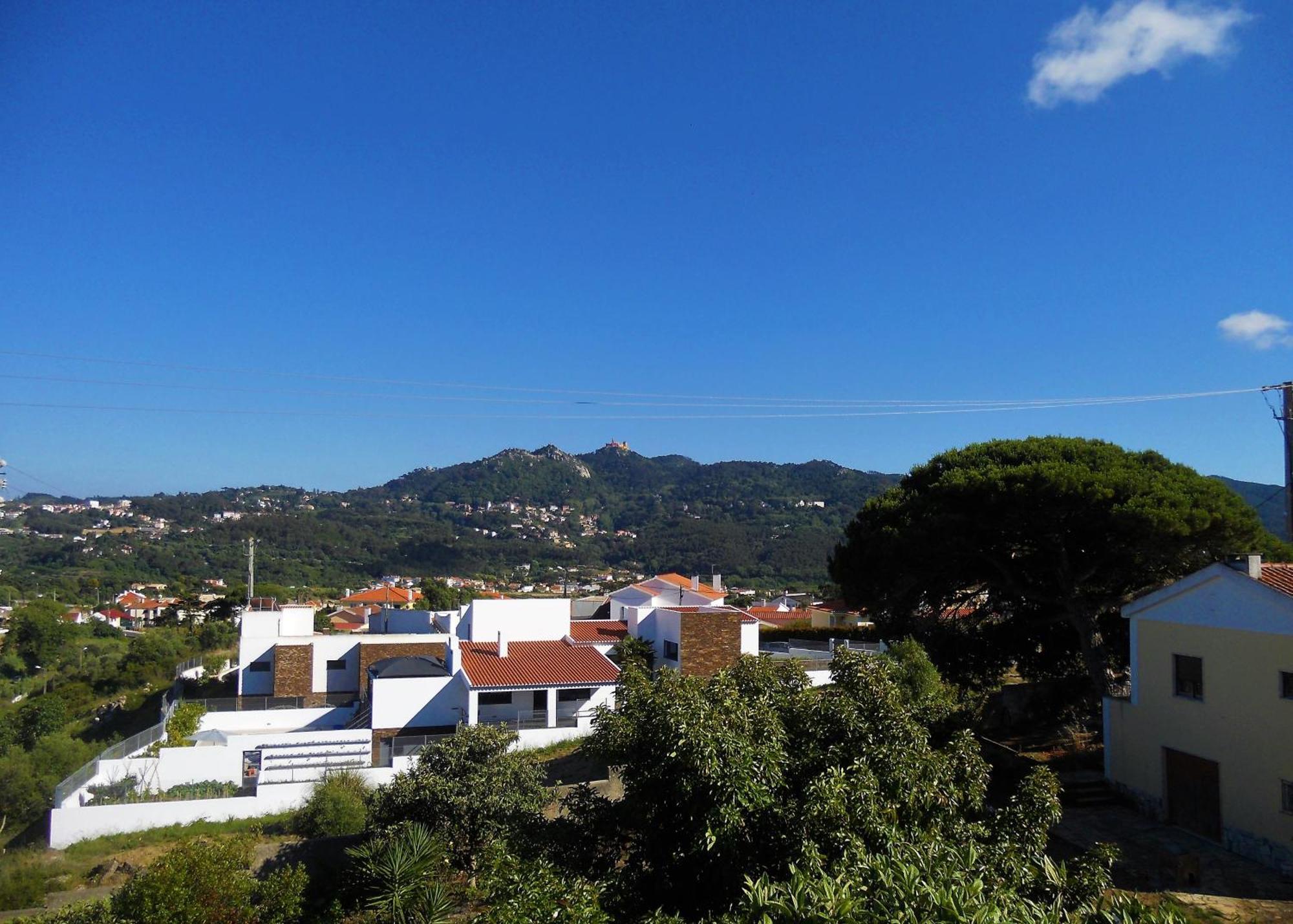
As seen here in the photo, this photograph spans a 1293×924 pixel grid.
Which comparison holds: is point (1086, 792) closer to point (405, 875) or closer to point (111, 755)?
point (405, 875)

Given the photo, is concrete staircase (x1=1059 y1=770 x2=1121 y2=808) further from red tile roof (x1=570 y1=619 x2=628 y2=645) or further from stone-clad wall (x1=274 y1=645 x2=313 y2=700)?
stone-clad wall (x1=274 y1=645 x2=313 y2=700)

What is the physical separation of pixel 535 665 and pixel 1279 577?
19717 mm

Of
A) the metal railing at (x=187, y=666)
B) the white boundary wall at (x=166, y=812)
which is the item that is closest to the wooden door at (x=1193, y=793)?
the white boundary wall at (x=166, y=812)

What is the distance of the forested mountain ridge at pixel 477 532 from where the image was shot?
→ 114500 millimetres

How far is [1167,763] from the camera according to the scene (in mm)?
15125

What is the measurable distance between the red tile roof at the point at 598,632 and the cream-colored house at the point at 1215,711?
18.8m

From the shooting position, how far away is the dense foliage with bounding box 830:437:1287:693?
1981 cm

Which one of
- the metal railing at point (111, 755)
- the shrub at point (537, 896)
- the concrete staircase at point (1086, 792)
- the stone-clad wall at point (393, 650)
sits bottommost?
the metal railing at point (111, 755)

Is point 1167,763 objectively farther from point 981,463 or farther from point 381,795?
point 381,795

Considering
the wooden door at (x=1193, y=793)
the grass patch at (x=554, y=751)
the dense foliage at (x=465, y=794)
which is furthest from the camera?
the grass patch at (x=554, y=751)

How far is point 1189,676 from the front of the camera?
14945mm

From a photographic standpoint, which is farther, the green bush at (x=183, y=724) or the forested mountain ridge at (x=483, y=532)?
the forested mountain ridge at (x=483, y=532)

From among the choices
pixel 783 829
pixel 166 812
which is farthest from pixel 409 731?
pixel 783 829

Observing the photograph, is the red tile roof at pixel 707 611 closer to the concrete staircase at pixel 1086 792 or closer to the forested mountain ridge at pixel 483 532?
the concrete staircase at pixel 1086 792
